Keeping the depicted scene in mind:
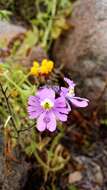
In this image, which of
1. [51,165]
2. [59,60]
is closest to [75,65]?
[59,60]

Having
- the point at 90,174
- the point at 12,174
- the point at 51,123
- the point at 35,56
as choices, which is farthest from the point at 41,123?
the point at 35,56

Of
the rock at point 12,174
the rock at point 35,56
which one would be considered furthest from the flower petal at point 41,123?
the rock at point 35,56

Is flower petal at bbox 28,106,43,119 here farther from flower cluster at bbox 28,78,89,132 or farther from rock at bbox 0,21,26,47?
rock at bbox 0,21,26,47

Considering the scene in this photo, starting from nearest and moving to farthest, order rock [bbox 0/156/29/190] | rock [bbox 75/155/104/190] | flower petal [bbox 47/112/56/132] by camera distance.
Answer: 1. flower petal [bbox 47/112/56/132]
2. rock [bbox 0/156/29/190]
3. rock [bbox 75/155/104/190]

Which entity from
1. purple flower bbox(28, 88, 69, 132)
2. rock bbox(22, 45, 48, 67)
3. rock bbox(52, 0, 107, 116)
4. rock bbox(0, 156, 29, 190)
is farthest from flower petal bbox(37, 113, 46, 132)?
rock bbox(22, 45, 48, 67)

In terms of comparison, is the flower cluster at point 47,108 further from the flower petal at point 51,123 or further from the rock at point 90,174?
the rock at point 90,174

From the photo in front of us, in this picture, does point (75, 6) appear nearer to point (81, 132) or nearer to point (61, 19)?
point (61, 19)

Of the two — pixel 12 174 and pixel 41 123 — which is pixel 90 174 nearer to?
pixel 12 174
